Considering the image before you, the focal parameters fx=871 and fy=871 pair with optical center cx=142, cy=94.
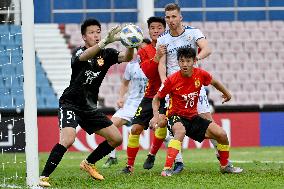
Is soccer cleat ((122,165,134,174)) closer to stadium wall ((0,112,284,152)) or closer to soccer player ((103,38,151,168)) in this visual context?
soccer player ((103,38,151,168))

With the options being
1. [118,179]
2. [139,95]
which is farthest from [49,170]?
[139,95]

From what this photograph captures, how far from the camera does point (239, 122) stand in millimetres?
19219

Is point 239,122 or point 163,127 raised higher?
point 163,127

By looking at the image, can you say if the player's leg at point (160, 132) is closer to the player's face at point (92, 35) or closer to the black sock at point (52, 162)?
the player's face at point (92, 35)

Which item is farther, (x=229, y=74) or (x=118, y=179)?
(x=229, y=74)

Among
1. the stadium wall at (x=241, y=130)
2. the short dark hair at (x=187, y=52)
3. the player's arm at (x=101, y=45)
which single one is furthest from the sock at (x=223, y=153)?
the stadium wall at (x=241, y=130)

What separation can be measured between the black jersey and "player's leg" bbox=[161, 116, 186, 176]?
105 cm

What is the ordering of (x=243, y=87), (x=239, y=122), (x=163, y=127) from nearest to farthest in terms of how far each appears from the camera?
1. (x=163, y=127)
2. (x=239, y=122)
3. (x=243, y=87)

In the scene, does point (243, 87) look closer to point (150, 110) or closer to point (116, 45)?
point (116, 45)

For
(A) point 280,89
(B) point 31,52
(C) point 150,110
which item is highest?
(B) point 31,52

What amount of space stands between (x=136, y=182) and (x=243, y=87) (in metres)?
16.7

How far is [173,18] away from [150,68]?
95cm

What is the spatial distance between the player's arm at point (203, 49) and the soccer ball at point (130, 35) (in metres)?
1.38

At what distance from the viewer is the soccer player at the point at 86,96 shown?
9.41 metres
